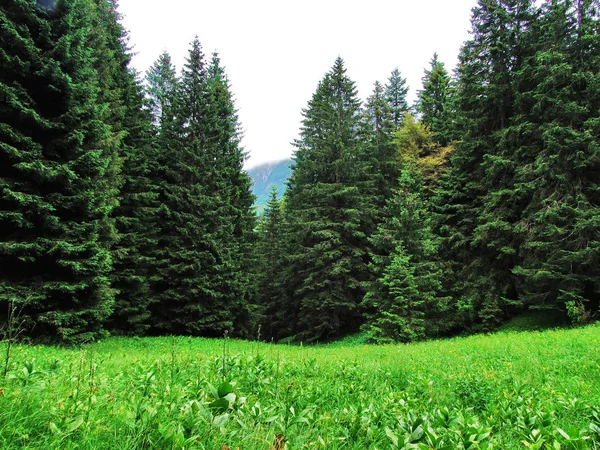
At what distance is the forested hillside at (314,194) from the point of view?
30.3ft

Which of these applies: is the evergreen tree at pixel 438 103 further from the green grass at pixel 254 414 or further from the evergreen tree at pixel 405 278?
the green grass at pixel 254 414

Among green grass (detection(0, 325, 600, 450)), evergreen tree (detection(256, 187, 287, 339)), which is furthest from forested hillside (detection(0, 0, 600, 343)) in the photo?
green grass (detection(0, 325, 600, 450))

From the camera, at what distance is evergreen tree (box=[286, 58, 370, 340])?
2033cm

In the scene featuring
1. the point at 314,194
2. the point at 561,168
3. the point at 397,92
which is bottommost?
the point at 561,168

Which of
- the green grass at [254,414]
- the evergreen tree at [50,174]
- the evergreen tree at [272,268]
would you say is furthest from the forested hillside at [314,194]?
the green grass at [254,414]

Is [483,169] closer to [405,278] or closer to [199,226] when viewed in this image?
[405,278]

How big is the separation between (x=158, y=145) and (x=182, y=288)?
8.57 meters

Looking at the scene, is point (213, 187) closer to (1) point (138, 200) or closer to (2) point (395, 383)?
(1) point (138, 200)

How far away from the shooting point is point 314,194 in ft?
71.2

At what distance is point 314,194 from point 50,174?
49.1 feet

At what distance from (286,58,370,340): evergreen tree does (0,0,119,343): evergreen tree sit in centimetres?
1264

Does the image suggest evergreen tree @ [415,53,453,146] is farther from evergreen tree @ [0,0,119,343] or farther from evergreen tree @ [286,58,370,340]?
evergreen tree @ [0,0,119,343]

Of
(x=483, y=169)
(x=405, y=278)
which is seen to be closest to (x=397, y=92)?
(x=483, y=169)

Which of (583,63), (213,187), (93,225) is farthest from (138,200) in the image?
(583,63)
